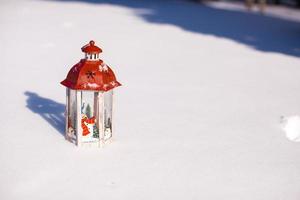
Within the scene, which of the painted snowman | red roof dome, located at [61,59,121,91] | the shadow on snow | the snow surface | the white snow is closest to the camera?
the snow surface

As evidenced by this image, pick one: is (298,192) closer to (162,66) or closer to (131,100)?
(131,100)

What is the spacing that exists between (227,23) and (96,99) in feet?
30.3

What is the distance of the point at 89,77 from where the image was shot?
4.88 m

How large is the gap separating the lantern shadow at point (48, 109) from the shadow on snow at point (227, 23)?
612 centimetres

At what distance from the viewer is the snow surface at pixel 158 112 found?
4.52 meters

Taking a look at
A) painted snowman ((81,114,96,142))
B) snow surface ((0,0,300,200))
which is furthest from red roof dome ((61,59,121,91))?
snow surface ((0,0,300,200))

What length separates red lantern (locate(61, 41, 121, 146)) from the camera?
192 inches

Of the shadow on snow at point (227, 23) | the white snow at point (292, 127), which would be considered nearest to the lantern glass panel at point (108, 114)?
the white snow at point (292, 127)

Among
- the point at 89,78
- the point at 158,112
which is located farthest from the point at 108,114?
the point at 158,112

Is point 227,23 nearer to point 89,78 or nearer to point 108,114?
point 108,114

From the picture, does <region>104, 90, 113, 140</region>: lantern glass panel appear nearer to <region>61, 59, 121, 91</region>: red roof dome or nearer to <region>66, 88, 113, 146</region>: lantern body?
<region>66, 88, 113, 146</region>: lantern body

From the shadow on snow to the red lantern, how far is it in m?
6.45

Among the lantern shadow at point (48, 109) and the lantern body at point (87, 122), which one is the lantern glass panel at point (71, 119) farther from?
the lantern shadow at point (48, 109)

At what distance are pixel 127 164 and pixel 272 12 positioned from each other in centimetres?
1348
